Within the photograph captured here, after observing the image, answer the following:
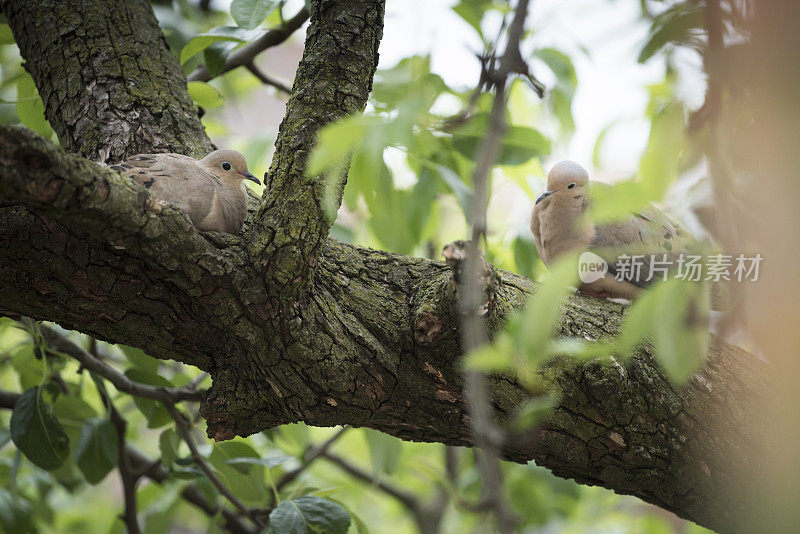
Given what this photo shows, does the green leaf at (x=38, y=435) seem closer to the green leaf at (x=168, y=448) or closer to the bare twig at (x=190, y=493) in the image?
the green leaf at (x=168, y=448)

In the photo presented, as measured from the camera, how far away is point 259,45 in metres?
1.79

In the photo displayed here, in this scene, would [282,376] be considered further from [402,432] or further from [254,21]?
[254,21]

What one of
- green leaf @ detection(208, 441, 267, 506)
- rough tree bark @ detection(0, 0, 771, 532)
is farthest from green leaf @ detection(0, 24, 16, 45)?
green leaf @ detection(208, 441, 267, 506)

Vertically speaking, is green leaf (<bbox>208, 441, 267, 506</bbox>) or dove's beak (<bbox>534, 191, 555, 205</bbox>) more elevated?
dove's beak (<bbox>534, 191, 555, 205</bbox>)

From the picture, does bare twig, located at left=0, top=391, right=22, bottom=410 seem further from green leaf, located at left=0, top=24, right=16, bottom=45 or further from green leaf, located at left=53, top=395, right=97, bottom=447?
green leaf, located at left=0, top=24, right=16, bottom=45

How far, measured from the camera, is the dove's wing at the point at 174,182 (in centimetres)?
116

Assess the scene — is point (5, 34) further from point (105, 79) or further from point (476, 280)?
point (476, 280)

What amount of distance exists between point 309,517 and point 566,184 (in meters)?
1.02

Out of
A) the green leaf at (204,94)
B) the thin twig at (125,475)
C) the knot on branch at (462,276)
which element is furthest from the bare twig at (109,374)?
the knot on branch at (462,276)

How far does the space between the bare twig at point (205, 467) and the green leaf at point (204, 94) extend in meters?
0.82

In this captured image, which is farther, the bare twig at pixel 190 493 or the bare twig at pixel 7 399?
the bare twig at pixel 190 493

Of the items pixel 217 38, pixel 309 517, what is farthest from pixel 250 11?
pixel 309 517

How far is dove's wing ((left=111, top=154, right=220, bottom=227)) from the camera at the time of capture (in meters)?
1.16

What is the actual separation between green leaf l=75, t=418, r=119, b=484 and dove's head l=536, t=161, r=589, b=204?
4.14 ft
